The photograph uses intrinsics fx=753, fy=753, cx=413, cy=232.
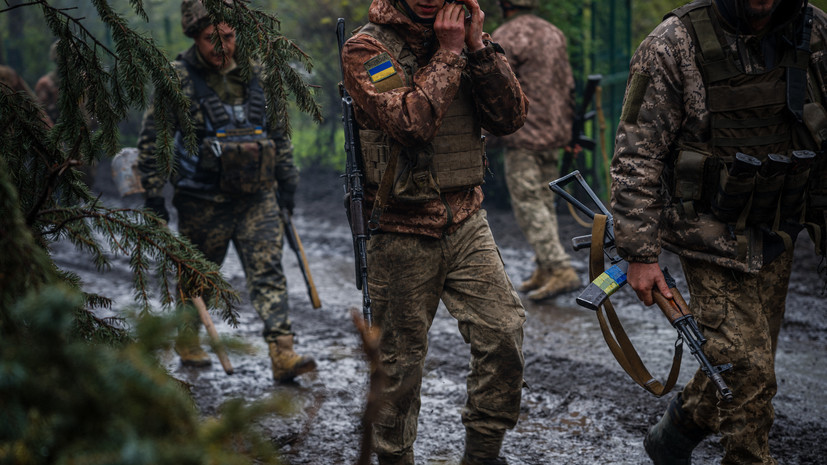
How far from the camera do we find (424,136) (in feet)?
9.67

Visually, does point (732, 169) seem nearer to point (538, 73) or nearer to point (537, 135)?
point (537, 135)

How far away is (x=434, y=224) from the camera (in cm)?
312

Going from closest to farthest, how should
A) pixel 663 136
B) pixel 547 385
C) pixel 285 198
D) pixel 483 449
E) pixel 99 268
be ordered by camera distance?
pixel 99 268
pixel 663 136
pixel 483 449
pixel 547 385
pixel 285 198

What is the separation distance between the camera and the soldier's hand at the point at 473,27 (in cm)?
302

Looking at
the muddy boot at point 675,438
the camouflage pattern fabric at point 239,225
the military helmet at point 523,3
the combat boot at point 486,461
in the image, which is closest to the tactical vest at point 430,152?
the combat boot at point 486,461

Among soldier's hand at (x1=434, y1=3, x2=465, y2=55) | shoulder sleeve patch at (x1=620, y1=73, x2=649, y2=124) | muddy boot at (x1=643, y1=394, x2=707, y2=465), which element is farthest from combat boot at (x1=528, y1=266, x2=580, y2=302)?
soldier's hand at (x1=434, y1=3, x2=465, y2=55)

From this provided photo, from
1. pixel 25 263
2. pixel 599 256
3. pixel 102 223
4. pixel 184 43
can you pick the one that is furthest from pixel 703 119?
pixel 184 43

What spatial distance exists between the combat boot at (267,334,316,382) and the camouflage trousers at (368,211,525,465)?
1.59m

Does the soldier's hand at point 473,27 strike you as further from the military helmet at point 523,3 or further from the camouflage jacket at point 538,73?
the military helmet at point 523,3

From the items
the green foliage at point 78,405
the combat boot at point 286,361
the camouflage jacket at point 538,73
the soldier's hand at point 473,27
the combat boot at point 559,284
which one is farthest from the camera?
the camouflage jacket at point 538,73

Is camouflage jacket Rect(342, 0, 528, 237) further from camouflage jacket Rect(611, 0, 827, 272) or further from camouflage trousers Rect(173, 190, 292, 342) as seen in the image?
camouflage trousers Rect(173, 190, 292, 342)

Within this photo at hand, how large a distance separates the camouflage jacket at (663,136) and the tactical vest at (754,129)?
0.04 metres

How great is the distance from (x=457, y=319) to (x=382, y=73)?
3.46ft

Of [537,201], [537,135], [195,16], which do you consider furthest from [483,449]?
[537,135]
